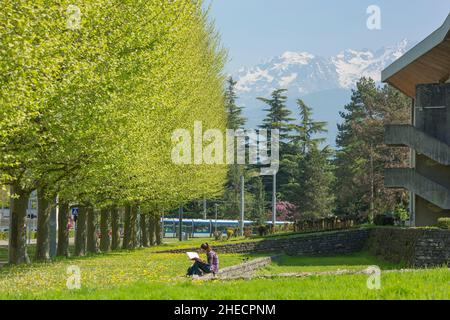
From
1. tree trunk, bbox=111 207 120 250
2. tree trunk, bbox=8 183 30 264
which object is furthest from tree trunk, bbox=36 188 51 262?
tree trunk, bbox=111 207 120 250

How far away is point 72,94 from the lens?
69.2ft

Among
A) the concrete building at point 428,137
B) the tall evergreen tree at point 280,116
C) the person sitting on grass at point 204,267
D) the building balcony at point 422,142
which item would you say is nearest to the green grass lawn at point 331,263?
the concrete building at point 428,137

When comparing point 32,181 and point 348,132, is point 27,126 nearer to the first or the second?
point 32,181

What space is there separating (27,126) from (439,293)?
41.0 feet

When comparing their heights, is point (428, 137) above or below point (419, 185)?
above

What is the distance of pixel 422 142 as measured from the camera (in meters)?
39.2

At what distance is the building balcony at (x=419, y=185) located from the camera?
3919 cm

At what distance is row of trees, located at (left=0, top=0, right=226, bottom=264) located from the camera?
17.3 metres

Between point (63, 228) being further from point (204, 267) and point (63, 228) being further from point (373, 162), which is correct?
point (373, 162)

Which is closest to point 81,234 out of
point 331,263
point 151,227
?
point 331,263

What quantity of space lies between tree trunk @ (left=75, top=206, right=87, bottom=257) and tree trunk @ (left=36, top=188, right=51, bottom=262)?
21.6 feet

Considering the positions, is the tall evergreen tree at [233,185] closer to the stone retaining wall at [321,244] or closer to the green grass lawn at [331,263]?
the stone retaining wall at [321,244]

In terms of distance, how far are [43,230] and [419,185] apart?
20.6 meters

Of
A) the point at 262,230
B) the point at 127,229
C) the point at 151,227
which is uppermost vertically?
the point at 127,229
